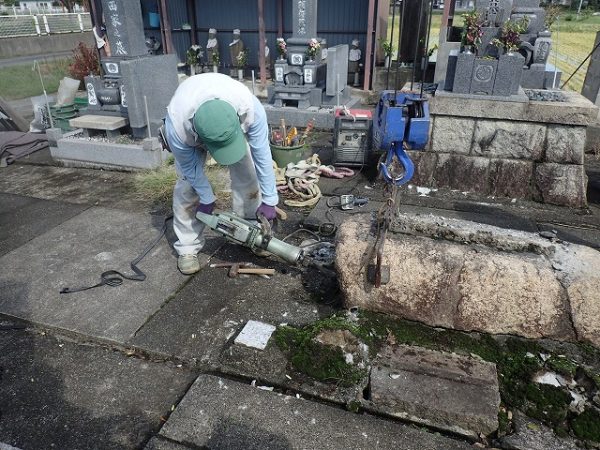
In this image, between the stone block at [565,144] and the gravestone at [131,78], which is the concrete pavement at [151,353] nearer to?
the stone block at [565,144]

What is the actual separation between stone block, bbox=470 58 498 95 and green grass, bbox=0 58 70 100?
13174 mm

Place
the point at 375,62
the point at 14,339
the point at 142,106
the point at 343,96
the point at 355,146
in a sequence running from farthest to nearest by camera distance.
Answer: the point at 375,62 < the point at 343,96 < the point at 142,106 < the point at 355,146 < the point at 14,339

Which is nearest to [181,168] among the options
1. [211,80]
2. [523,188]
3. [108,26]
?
[211,80]

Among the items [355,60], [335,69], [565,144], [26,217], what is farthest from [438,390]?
[355,60]

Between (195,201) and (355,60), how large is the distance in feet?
31.3

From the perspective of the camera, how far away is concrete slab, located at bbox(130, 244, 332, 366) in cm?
337

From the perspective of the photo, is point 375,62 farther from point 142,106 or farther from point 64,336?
point 64,336

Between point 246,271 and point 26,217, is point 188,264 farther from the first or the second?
point 26,217

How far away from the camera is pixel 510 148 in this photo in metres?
5.79

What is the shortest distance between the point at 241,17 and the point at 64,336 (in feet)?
41.8

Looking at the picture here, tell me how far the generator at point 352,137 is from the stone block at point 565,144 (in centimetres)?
240

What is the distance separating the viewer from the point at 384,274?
3285 mm

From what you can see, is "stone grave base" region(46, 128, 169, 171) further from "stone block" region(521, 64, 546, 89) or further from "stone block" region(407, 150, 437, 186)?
"stone block" region(521, 64, 546, 89)

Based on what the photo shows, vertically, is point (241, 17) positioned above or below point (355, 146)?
above
